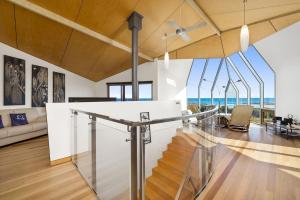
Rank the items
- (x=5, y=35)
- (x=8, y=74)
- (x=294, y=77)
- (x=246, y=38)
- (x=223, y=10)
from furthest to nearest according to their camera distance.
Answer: (x=294, y=77) < (x=8, y=74) < (x=5, y=35) < (x=223, y=10) < (x=246, y=38)

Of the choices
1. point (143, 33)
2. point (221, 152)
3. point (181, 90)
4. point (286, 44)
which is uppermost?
point (143, 33)

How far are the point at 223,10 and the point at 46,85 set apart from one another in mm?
6170

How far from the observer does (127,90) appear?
303 inches

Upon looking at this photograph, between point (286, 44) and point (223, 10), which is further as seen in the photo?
point (286, 44)

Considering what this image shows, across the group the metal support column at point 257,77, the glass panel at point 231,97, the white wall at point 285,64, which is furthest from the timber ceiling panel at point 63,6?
the glass panel at point 231,97

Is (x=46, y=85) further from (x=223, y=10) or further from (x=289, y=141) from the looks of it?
(x=289, y=141)

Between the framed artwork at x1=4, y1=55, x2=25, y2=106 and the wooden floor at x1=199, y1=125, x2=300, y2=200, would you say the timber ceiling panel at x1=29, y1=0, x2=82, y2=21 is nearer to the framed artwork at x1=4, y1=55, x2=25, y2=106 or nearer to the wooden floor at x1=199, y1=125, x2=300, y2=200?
the framed artwork at x1=4, y1=55, x2=25, y2=106

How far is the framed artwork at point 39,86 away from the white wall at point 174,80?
14.4ft

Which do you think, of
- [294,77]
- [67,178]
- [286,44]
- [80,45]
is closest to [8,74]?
[80,45]

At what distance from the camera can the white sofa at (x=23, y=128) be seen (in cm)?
402

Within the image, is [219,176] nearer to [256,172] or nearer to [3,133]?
[256,172]

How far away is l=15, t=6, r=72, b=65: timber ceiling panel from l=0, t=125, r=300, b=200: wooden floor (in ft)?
9.92

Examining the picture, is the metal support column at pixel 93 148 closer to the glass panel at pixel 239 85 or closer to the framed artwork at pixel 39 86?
the framed artwork at pixel 39 86

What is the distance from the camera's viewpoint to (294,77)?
521 cm
